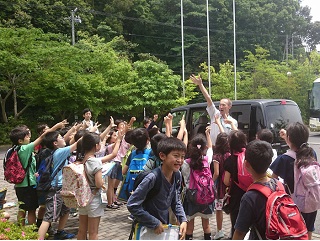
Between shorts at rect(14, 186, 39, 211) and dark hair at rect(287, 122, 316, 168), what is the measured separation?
3373 mm

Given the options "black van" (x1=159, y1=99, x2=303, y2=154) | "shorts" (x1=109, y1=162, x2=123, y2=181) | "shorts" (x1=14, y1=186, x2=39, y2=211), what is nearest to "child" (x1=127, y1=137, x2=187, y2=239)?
"shorts" (x1=14, y1=186, x2=39, y2=211)

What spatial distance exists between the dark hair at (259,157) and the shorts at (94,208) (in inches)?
77.0

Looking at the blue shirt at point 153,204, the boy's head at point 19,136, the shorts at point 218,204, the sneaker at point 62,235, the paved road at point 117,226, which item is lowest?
the paved road at point 117,226

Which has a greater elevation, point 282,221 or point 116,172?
point 282,221

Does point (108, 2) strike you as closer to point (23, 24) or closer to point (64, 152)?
point (23, 24)

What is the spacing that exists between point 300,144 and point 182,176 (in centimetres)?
149

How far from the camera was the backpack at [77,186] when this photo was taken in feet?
11.7

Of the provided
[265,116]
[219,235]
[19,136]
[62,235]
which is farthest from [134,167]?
[265,116]

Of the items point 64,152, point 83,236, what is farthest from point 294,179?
point 64,152

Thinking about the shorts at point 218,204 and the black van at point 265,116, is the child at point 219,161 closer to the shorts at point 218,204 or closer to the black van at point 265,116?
the shorts at point 218,204

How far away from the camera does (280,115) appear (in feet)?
23.0

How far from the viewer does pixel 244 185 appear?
11.6ft

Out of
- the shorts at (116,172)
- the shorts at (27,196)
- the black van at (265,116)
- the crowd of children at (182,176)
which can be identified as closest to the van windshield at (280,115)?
the black van at (265,116)

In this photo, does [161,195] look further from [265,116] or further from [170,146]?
[265,116]
